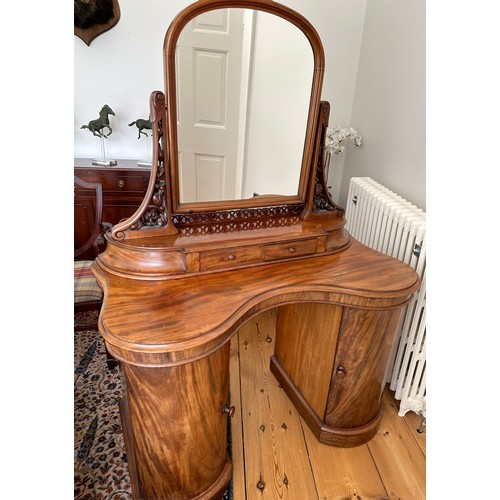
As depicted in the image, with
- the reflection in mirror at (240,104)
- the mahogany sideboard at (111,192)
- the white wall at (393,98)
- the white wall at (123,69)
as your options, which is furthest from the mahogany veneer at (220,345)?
the white wall at (123,69)

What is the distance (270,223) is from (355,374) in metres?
0.65

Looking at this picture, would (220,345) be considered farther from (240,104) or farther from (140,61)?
(140,61)

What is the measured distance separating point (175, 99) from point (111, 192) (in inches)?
51.9

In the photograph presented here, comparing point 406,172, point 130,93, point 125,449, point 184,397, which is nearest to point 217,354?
point 184,397

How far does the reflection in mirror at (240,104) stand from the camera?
3.82 ft

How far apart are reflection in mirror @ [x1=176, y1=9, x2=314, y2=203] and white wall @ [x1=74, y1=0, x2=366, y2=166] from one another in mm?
982

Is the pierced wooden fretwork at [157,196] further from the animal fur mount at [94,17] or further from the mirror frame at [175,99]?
the animal fur mount at [94,17]

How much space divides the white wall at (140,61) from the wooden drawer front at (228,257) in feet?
4.57

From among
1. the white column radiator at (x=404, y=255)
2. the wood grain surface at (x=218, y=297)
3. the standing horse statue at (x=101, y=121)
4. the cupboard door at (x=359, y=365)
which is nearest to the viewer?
the wood grain surface at (x=218, y=297)

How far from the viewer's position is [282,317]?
170 cm

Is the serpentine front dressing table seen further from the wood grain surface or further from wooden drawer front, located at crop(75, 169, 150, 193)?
wooden drawer front, located at crop(75, 169, 150, 193)
